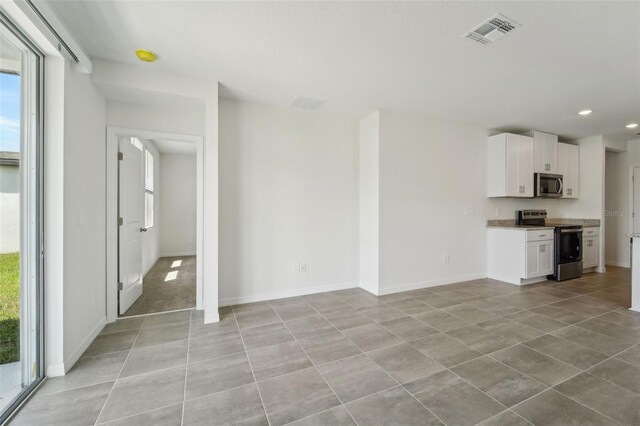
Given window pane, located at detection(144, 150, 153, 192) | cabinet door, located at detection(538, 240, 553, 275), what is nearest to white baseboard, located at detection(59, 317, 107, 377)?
window pane, located at detection(144, 150, 153, 192)

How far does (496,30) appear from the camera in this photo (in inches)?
84.1

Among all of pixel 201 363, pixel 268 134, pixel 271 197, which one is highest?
pixel 268 134

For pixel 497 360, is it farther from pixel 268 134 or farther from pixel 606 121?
pixel 606 121

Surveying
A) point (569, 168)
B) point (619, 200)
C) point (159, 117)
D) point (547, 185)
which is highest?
point (159, 117)

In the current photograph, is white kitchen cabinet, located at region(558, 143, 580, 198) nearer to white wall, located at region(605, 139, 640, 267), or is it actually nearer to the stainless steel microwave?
the stainless steel microwave

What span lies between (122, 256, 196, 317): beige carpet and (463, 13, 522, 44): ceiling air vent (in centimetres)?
400

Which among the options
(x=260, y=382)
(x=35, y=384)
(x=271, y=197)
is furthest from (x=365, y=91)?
(x=35, y=384)

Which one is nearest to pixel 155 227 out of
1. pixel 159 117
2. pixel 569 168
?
pixel 159 117

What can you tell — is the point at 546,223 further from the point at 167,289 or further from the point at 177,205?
the point at 177,205

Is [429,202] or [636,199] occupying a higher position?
[636,199]

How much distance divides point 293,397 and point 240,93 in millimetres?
3099

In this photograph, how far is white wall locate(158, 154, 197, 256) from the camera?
23.3ft

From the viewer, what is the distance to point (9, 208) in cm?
181

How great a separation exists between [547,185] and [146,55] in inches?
242
